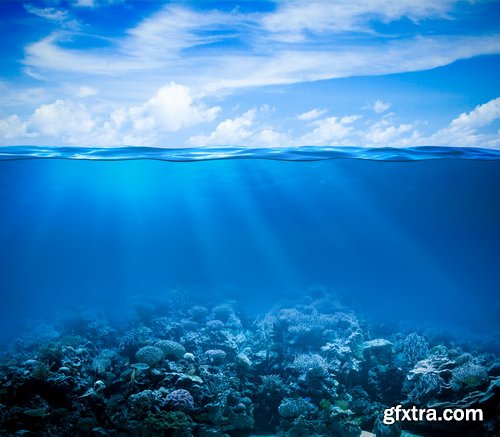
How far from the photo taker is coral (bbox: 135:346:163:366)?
675 centimetres

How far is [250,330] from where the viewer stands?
14.8 m

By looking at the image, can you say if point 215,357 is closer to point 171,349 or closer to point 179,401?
point 171,349

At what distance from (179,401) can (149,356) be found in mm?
1657

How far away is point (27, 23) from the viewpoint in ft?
25.4

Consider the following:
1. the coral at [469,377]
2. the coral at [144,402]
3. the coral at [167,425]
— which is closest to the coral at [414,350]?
the coral at [469,377]

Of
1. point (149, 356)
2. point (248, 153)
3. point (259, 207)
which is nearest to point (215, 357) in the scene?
point (149, 356)

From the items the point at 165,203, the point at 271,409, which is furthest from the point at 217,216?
the point at 271,409

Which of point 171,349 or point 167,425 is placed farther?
point 171,349

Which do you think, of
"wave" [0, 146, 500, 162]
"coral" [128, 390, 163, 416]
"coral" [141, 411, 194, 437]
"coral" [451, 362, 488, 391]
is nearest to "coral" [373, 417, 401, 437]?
"coral" [451, 362, 488, 391]

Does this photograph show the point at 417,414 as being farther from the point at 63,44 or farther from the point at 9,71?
the point at 9,71

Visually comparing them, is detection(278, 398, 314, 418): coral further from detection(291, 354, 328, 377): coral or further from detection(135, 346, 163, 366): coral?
detection(135, 346, 163, 366): coral

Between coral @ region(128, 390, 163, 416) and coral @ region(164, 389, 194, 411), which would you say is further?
coral @ region(164, 389, 194, 411)

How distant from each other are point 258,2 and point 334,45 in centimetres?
273

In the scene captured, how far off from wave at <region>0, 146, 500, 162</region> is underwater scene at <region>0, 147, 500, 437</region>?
0.40ft
